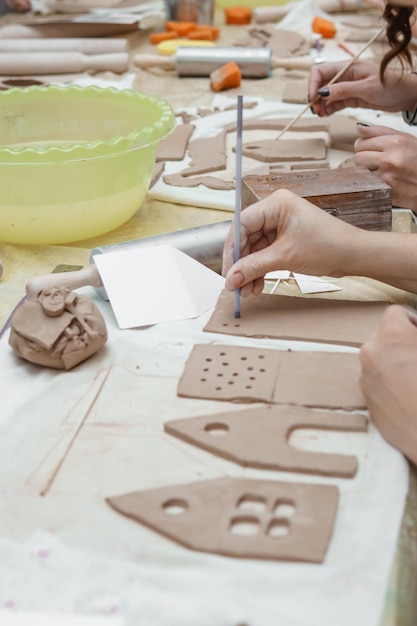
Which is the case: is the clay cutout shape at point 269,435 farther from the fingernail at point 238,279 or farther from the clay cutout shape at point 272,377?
the fingernail at point 238,279

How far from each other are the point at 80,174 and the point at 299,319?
600 millimetres

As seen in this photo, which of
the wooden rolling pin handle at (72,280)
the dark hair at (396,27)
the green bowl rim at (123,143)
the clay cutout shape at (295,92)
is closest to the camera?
the wooden rolling pin handle at (72,280)

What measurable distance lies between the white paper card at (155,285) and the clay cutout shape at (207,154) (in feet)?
2.06

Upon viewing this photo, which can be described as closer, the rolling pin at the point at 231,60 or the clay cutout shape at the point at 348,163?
the clay cutout shape at the point at 348,163

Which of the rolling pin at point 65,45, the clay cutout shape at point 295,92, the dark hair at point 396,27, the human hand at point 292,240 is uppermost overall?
the dark hair at point 396,27

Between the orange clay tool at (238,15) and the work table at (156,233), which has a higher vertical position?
the orange clay tool at (238,15)

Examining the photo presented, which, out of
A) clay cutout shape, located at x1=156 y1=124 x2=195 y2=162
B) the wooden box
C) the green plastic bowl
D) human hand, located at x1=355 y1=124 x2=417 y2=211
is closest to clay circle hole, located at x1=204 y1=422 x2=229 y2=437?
the wooden box

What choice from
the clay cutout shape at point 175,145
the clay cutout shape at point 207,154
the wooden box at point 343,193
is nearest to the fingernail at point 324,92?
the clay cutout shape at point 207,154

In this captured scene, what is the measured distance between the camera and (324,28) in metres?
3.38

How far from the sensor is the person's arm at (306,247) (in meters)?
1.35

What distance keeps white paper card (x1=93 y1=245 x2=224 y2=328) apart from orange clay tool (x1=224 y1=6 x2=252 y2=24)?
2.63m

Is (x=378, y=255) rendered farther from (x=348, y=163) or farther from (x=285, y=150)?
(x=285, y=150)

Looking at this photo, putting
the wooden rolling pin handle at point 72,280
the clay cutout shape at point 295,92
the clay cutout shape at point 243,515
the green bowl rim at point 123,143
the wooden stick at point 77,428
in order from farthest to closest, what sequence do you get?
the clay cutout shape at point 295,92, the green bowl rim at point 123,143, the wooden rolling pin handle at point 72,280, the wooden stick at point 77,428, the clay cutout shape at point 243,515

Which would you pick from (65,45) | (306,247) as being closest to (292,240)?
(306,247)
